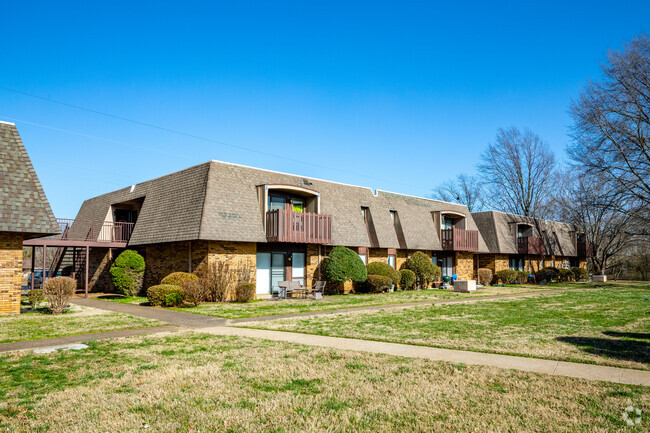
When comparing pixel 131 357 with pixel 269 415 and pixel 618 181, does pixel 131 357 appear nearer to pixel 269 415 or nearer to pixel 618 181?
pixel 269 415

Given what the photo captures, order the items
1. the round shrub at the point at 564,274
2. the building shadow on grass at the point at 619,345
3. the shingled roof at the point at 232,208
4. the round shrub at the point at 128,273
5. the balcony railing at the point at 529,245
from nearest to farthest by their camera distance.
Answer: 1. the building shadow on grass at the point at 619,345
2. the shingled roof at the point at 232,208
3. the round shrub at the point at 128,273
4. the balcony railing at the point at 529,245
5. the round shrub at the point at 564,274

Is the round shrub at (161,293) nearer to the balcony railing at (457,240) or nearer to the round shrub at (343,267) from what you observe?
the round shrub at (343,267)

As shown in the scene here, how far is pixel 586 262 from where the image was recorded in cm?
5228

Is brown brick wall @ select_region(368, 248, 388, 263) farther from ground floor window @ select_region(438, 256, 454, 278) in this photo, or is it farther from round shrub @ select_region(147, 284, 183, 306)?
round shrub @ select_region(147, 284, 183, 306)

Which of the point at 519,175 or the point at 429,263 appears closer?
the point at 429,263

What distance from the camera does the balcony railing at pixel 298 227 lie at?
22.9 meters

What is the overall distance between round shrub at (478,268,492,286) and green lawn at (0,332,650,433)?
30566mm

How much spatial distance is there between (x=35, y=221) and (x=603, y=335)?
54.5 ft

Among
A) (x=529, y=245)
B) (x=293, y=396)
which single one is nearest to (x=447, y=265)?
(x=529, y=245)

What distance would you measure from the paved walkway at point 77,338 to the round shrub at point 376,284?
1531 cm

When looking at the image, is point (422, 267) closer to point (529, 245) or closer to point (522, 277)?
point (522, 277)

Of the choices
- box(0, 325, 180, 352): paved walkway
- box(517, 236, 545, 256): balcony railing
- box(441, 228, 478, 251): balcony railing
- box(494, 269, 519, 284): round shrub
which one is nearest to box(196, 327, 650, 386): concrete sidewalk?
box(0, 325, 180, 352): paved walkway

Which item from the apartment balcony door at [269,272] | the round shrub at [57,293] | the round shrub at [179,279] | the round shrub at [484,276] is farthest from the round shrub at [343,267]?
the round shrub at [484,276]

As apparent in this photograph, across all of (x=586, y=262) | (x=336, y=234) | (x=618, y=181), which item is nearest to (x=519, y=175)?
(x=586, y=262)
